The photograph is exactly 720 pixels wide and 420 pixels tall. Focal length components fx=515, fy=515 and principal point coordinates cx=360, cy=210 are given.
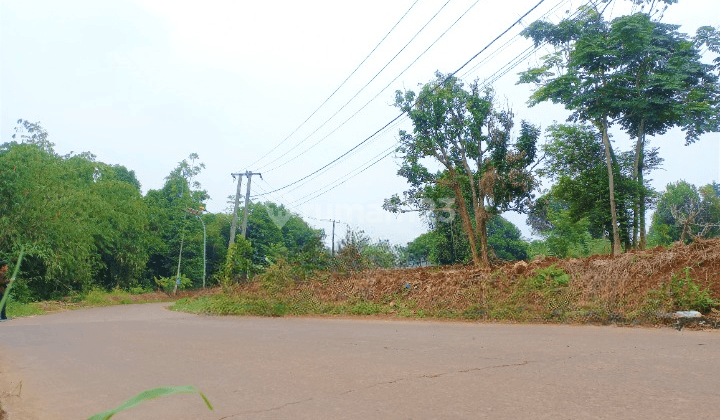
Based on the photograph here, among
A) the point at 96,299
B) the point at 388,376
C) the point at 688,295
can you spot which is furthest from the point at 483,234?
the point at 96,299

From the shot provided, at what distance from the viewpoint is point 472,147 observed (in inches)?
765

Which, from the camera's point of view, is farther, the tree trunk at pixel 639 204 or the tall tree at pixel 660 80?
the tree trunk at pixel 639 204

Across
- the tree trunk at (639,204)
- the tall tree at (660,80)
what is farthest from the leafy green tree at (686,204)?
the tall tree at (660,80)

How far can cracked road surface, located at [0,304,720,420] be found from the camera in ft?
11.5

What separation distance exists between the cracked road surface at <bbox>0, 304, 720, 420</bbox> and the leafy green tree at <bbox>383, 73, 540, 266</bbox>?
1137 cm

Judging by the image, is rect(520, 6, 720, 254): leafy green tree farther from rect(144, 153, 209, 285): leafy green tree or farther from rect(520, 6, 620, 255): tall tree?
rect(144, 153, 209, 285): leafy green tree

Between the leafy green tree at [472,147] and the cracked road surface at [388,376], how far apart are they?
1137 centimetres

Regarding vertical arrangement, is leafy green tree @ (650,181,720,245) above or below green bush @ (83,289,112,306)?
above

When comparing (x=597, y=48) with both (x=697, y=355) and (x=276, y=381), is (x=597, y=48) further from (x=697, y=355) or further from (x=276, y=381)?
(x=276, y=381)

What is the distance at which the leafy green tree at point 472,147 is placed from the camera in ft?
61.4

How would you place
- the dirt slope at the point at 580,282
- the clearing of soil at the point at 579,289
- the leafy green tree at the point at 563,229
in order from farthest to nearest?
the leafy green tree at the point at 563,229 < the dirt slope at the point at 580,282 < the clearing of soil at the point at 579,289

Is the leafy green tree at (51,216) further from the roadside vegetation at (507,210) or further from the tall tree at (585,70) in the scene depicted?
the tall tree at (585,70)

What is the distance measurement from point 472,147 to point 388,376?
51.9 feet

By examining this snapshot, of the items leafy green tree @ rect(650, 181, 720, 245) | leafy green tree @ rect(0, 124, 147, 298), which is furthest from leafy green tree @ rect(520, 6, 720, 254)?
leafy green tree @ rect(0, 124, 147, 298)
